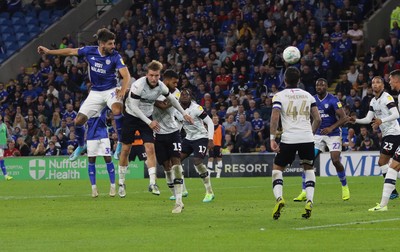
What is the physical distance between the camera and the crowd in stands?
3534cm

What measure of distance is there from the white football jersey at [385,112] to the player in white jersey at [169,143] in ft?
13.1

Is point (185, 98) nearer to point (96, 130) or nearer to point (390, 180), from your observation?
point (96, 130)

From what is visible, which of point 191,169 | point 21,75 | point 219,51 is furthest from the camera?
point 21,75

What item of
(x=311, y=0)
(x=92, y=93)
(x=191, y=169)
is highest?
(x=311, y=0)

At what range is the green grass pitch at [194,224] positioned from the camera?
40.0 feet

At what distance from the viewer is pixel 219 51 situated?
133 ft

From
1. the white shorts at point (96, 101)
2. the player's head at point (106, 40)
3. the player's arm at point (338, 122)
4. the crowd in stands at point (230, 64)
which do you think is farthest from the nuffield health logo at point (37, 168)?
the player's arm at point (338, 122)

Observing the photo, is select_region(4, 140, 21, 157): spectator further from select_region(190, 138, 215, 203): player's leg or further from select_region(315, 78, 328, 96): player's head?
select_region(315, 78, 328, 96): player's head

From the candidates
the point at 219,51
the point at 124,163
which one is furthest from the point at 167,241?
the point at 219,51

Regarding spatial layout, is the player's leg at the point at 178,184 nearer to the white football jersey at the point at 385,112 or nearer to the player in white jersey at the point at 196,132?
the player in white jersey at the point at 196,132

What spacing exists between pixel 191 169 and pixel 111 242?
22.2 meters

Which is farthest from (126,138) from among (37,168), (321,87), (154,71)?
(37,168)

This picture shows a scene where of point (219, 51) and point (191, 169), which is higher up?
point (219, 51)

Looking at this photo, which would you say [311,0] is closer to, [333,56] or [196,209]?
[333,56]
